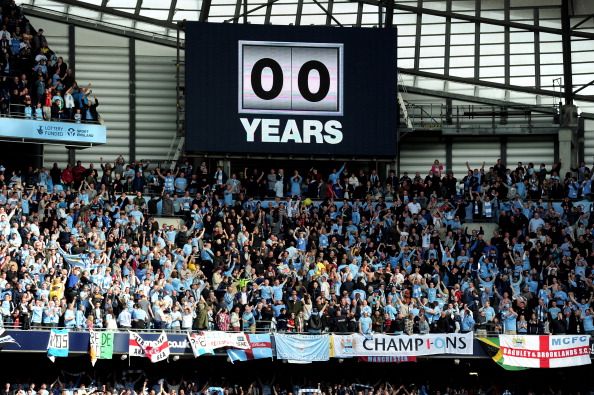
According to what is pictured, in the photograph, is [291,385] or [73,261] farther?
[291,385]

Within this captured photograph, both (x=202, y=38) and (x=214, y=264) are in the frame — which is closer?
(x=214, y=264)

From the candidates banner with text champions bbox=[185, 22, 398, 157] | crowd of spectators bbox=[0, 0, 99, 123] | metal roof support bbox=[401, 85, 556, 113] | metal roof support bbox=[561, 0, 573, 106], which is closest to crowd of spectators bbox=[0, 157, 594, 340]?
banner with text champions bbox=[185, 22, 398, 157]

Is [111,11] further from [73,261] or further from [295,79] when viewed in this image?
[73,261]

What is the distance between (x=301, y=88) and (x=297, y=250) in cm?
694

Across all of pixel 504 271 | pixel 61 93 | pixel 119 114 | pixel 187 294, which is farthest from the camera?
pixel 119 114

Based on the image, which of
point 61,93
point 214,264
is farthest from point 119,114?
point 214,264

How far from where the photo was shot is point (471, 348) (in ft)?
123

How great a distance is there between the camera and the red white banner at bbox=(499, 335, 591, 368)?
37.2 meters

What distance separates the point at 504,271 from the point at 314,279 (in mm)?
5849

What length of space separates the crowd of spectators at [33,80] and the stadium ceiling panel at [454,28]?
332cm

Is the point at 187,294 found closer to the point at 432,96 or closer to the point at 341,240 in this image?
the point at 341,240

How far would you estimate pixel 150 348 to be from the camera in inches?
1417

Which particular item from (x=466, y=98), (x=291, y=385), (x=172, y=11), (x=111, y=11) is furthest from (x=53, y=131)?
(x=466, y=98)

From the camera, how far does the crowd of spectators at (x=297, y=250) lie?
120 feet
